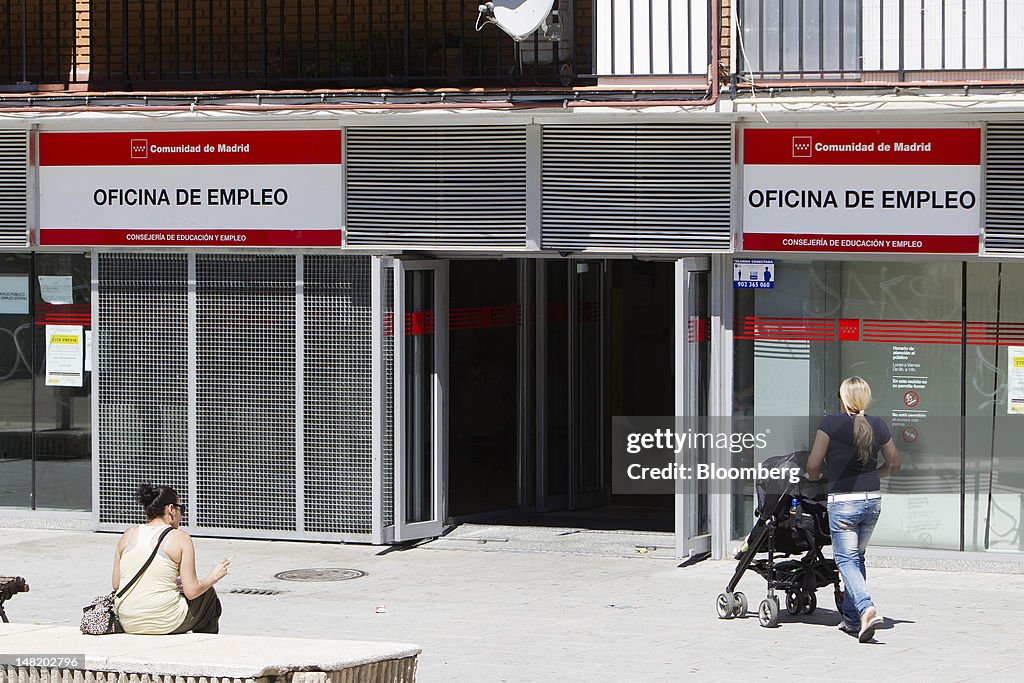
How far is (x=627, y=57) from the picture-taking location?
13.8m

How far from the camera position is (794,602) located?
11.1 metres


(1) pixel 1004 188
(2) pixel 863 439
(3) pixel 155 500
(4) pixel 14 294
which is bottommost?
(3) pixel 155 500

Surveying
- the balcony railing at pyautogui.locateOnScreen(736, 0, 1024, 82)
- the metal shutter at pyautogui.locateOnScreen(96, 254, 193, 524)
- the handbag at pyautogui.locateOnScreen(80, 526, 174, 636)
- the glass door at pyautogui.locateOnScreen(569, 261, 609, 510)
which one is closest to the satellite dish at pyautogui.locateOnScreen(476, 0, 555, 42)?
the balcony railing at pyautogui.locateOnScreen(736, 0, 1024, 82)

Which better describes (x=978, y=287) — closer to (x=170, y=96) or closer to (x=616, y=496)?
(x=616, y=496)

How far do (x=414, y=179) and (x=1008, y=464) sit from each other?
5362 millimetres

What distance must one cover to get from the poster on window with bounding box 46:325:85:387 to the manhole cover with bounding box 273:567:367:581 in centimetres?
338

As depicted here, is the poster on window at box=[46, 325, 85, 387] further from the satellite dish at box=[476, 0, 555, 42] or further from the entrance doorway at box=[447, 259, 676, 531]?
the satellite dish at box=[476, 0, 555, 42]

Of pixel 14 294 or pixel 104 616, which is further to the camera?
pixel 14 294

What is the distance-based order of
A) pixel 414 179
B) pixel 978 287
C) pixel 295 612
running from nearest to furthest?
pixel 295 612 < pixel 978 287 < pixel 414 179

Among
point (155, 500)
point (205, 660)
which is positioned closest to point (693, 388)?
point (155, 500)

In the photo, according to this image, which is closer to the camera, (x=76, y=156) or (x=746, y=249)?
(x=746, y=249)

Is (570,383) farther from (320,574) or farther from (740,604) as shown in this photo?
(740,604)

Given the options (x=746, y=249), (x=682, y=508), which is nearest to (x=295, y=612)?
(x=682, y=508)

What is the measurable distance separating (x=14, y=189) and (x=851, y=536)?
8410 mm
